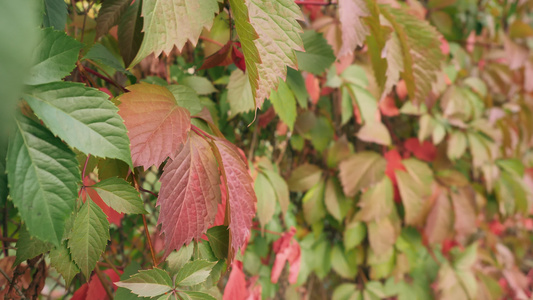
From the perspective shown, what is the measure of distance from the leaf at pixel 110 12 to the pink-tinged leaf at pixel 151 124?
0.16 meters

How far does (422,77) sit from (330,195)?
521 millimetres

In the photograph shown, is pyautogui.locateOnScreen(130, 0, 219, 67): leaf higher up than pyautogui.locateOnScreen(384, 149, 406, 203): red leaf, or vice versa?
pyautogui.locateOnScreen(130, 0, 219, 67): leaf

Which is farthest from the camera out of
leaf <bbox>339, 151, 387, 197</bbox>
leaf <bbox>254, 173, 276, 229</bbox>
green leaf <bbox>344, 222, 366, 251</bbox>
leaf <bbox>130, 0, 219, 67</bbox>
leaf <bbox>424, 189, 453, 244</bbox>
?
leaf <bbox>424, 189, 453, 244</bbox>

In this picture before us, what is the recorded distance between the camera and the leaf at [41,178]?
1.01 ft

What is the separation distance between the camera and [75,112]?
1.10 feet

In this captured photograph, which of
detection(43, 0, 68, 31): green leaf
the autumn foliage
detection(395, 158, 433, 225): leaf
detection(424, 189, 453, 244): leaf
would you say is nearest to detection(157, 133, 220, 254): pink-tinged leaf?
the autumn foliage

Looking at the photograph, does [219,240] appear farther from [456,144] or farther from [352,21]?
[456,144]

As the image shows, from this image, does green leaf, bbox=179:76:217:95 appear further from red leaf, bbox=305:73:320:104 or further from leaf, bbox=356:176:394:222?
leaf, bbox=356:176:394:222

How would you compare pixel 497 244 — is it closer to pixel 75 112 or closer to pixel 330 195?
pixel 330 195

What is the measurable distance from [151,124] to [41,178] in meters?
0.14

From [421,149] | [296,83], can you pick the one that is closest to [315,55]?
[296,83]

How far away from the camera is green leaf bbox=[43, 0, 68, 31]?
0.42 metres

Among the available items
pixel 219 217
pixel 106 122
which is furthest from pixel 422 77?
pixel 106 122

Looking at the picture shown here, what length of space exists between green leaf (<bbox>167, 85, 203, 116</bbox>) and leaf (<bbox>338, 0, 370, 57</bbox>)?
0.86 feet
